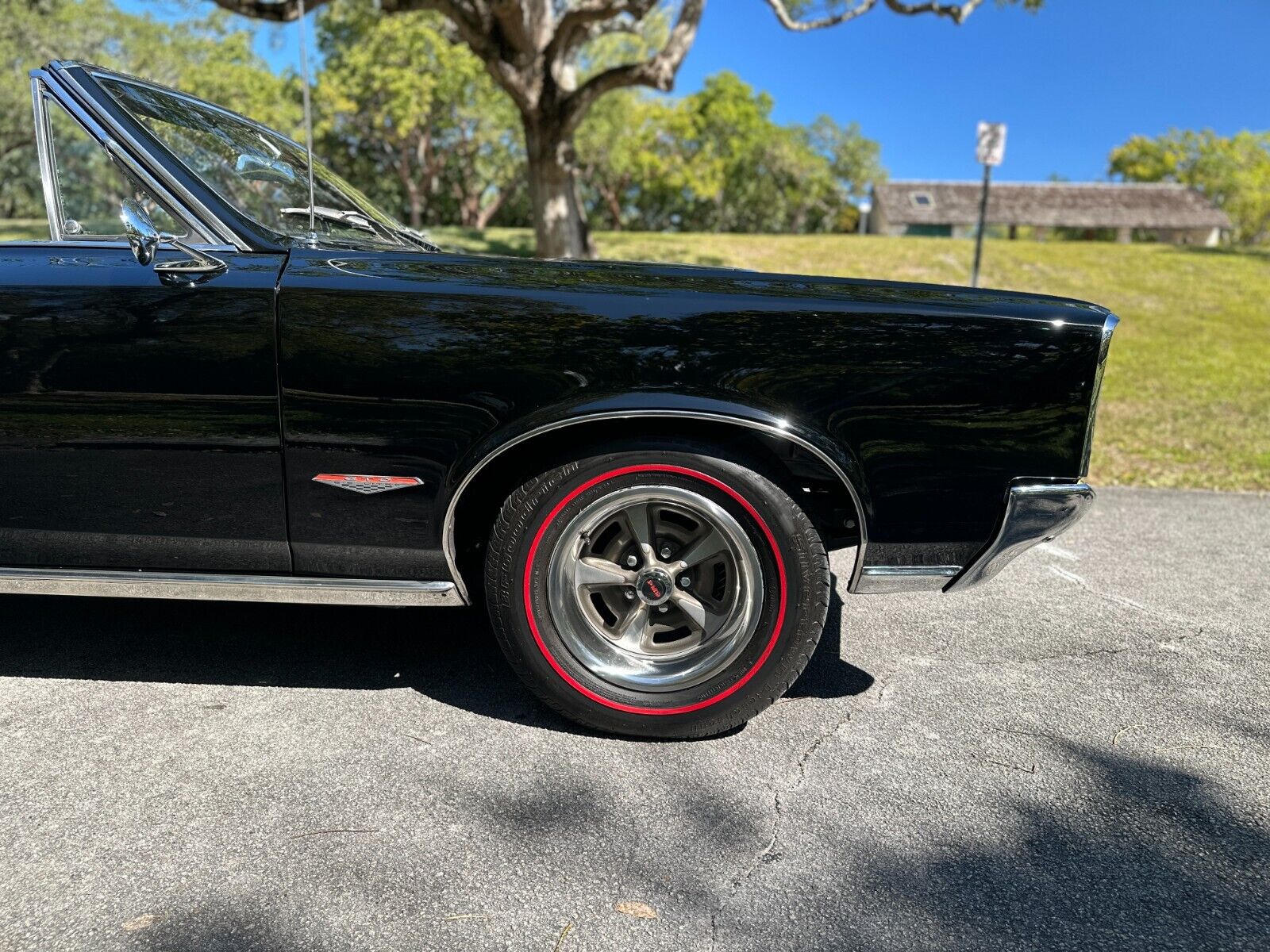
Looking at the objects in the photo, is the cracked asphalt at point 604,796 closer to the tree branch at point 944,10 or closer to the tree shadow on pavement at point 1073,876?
the tree shadow on pavement at point 1073,876

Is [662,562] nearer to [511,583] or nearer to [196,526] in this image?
[511,583]

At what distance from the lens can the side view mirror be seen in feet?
8.09

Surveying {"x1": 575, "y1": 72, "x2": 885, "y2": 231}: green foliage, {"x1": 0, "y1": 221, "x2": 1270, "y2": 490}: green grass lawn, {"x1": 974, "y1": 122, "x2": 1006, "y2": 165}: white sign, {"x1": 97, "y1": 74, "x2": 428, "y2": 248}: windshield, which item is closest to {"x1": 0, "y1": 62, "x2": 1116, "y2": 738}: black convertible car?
{"x1": 97, "y1": 74, "x2": 428, "y2": 248}: windshield

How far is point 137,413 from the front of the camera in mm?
2492

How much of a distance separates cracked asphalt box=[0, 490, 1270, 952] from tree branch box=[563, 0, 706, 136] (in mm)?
10869

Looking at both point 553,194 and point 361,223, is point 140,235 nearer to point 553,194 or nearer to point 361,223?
point 361,223

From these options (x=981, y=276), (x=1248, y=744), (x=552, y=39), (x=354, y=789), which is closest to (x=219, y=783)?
(x=354, y=789)

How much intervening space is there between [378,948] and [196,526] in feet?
4.23

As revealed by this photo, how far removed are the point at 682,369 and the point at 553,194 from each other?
12123 mm

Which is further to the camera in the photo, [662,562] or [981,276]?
[981,276]

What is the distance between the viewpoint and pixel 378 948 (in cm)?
179

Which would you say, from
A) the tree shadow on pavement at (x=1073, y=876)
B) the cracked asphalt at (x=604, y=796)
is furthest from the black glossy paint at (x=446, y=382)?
the tree shadow on pavement at (x=1073, y=876)

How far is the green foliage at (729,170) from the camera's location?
52.7m

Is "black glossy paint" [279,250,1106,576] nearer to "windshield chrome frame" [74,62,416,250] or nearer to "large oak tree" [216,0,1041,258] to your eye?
"windshield chrome frame" [74,62,416,250]
